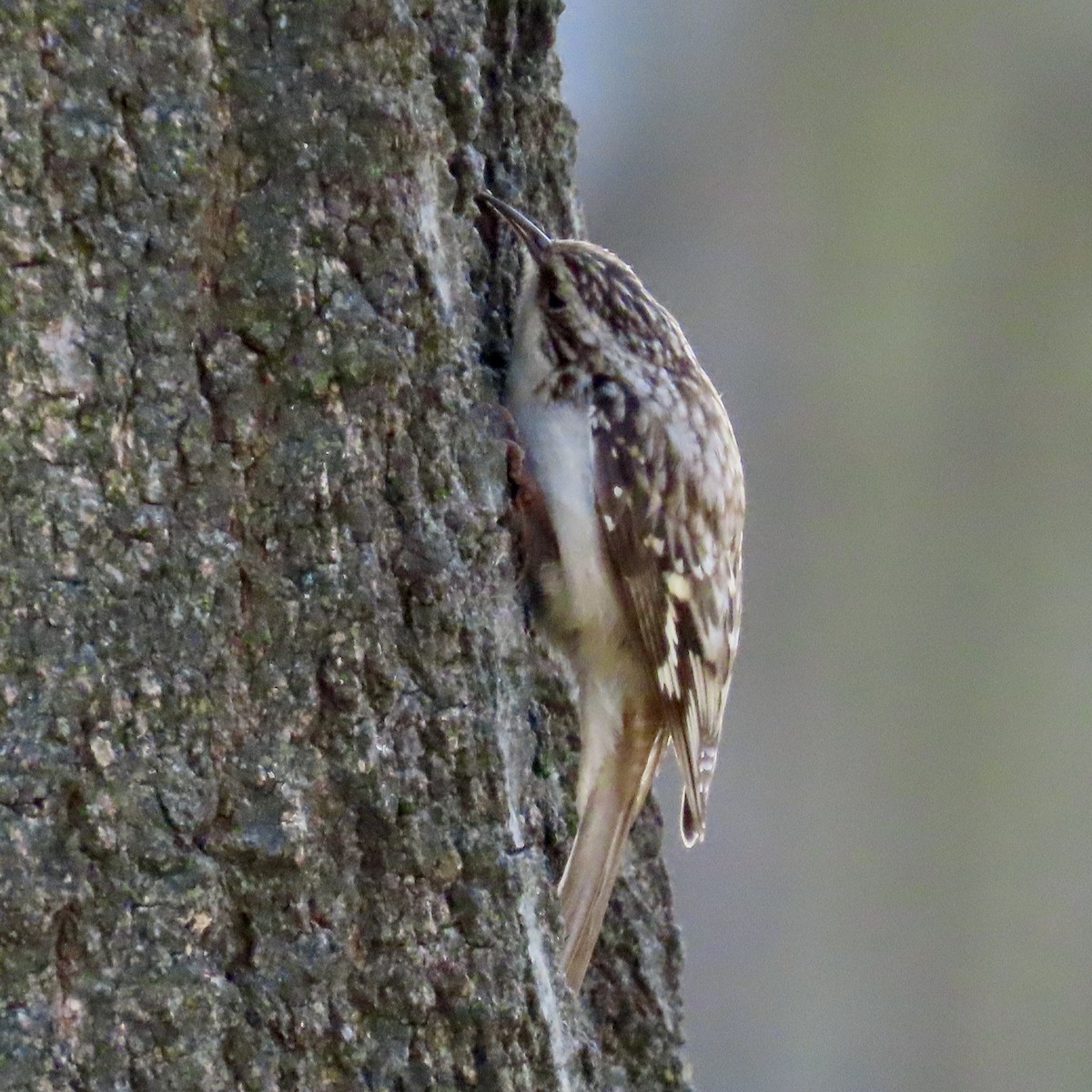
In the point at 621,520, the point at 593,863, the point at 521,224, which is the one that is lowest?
the point at 593,863

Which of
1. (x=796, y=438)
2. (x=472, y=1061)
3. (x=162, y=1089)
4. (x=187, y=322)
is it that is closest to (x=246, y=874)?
(x=162, y=1089)

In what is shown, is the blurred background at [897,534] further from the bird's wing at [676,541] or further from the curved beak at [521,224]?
the curved beak at [521,224]

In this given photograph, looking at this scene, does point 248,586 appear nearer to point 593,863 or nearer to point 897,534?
point 593,863

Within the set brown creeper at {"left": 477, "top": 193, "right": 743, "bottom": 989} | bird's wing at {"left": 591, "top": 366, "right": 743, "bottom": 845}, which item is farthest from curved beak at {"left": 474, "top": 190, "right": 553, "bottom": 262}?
bird's wing at {"left": 591, "top": 366, "right": 743, "bottom": 845}

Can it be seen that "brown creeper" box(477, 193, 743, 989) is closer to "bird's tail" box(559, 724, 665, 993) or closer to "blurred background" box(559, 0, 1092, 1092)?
"bird's tail" box(559, 724, 665, 993)

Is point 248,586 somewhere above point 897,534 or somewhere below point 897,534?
below

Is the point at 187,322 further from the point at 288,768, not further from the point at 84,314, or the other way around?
the point at 288,768

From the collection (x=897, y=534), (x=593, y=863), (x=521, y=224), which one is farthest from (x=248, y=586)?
(x=897, y=534)
